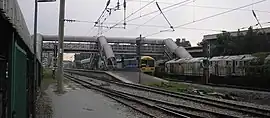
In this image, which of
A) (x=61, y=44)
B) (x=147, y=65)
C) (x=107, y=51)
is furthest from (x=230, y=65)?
(x=107, y=51)

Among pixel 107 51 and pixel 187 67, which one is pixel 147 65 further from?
pixel 107 51

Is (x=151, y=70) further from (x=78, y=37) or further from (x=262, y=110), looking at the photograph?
(x=262, y=110)

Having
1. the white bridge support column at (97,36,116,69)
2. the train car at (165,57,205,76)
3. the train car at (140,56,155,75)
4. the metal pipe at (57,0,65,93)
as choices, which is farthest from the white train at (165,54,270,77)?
the white bridge support column at (97,36,116,69)

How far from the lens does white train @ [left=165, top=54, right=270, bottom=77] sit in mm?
33331

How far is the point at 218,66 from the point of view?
3831 cm

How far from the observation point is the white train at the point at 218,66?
33331mm

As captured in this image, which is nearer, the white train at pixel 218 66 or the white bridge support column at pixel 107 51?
the white train at pixel 218 66

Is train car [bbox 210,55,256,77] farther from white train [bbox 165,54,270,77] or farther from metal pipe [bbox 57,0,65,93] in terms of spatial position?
metal pipe [bbox 57,0,65,93]

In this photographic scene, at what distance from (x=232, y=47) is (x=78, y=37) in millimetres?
38924

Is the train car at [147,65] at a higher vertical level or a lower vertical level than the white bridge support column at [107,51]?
lower

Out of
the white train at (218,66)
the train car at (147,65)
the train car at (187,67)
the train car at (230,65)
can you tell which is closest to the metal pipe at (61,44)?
the white train at (218,66)

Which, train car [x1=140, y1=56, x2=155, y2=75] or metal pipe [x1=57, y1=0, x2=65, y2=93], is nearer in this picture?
metal pipe [x1=57, y1=0, x2=65, y2=93]

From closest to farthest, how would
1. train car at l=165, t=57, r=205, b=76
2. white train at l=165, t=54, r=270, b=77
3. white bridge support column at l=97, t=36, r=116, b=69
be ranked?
white train at l=165, t=54, r=270, b=77, train car at l=165, t=57, r=205, b=76, white bridge support column at l=97, t=36, r=116, b=69

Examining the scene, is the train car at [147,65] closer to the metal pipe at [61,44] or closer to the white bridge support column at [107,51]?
the white bridge support column at [107,51]
